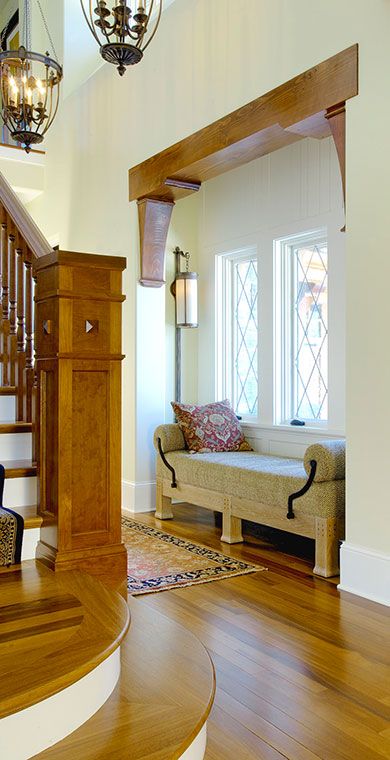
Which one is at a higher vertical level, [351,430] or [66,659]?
[351,430]

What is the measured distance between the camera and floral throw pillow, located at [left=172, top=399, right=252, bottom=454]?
16.5ft

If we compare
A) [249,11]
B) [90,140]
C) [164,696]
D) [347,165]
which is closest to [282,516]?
[347,165]

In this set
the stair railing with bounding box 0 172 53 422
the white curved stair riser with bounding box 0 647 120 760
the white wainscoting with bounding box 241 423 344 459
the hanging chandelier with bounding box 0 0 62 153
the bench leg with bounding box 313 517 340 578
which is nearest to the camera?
the white curved stair riser with bounding box 0 647 120 760

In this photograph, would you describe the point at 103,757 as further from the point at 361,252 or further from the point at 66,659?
the point at 361,252

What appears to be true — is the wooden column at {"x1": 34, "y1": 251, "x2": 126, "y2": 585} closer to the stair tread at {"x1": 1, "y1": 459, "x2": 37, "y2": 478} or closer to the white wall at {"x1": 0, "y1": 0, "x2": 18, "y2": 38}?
the stair tread at {"x1": 1, "y1": 459, "x2": 37, "y2": 478}

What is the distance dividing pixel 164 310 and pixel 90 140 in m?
1.90

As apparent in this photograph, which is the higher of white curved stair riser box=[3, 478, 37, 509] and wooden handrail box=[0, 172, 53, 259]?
wooden handrail box=[0, 172, 53, 259]

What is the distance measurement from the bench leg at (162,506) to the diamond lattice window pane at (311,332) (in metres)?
1.18

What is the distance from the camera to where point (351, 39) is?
333 centimetres

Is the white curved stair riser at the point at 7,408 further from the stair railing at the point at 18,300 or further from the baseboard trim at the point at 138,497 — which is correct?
the baseboard trim at the point at 138,497

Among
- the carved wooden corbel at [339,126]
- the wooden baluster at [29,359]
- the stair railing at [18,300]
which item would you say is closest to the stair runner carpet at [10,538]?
the stair railing at [18,300]

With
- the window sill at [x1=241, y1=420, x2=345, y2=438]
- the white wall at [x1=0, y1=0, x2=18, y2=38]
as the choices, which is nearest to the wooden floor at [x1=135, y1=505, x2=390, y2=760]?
the window sill at [x1=241, y1=420, x2=345, y2=438]

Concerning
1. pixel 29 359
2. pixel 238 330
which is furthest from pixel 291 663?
pixel 238 330

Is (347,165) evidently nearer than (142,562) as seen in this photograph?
Yes
